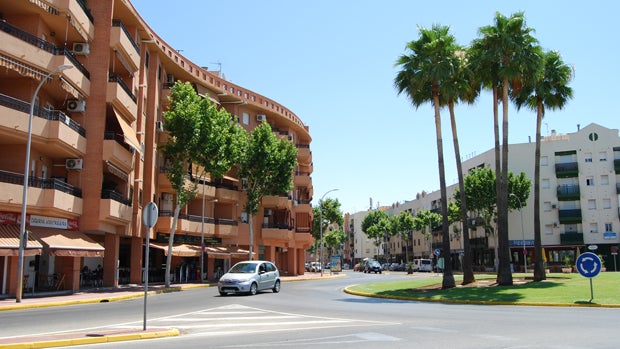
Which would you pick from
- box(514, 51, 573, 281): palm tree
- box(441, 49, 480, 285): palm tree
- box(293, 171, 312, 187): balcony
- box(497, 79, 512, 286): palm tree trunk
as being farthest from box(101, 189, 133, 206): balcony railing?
box(293, 171, 312, 187): balcony

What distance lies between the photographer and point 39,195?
1001 inches

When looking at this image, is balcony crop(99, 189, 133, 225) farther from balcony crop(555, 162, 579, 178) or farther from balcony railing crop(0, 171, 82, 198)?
balcony crop(555, 162, 579, 178)

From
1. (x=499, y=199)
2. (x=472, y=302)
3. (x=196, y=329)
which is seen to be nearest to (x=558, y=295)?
(x=472, y=302)

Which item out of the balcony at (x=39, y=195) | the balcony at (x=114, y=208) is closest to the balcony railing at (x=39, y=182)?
the balcony at (x=39, y=195)

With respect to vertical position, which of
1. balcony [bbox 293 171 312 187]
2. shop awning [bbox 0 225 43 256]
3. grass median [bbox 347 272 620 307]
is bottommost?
grass median [bbox 347 272 620 307]

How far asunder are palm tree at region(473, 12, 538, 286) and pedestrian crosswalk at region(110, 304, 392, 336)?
16.2 m

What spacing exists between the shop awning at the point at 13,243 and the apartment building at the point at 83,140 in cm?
6

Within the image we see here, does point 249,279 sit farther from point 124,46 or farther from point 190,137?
point 124,46

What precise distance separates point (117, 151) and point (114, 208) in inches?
128

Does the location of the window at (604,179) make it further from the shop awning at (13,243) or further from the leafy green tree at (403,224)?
the shop awning at (13,243)

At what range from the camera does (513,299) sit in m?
22.6

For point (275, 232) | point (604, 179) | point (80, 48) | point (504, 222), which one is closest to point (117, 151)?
point (80, 48)

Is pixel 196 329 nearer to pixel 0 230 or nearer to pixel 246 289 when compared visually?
pixel 246 289

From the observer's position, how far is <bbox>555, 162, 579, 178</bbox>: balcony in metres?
72.5
